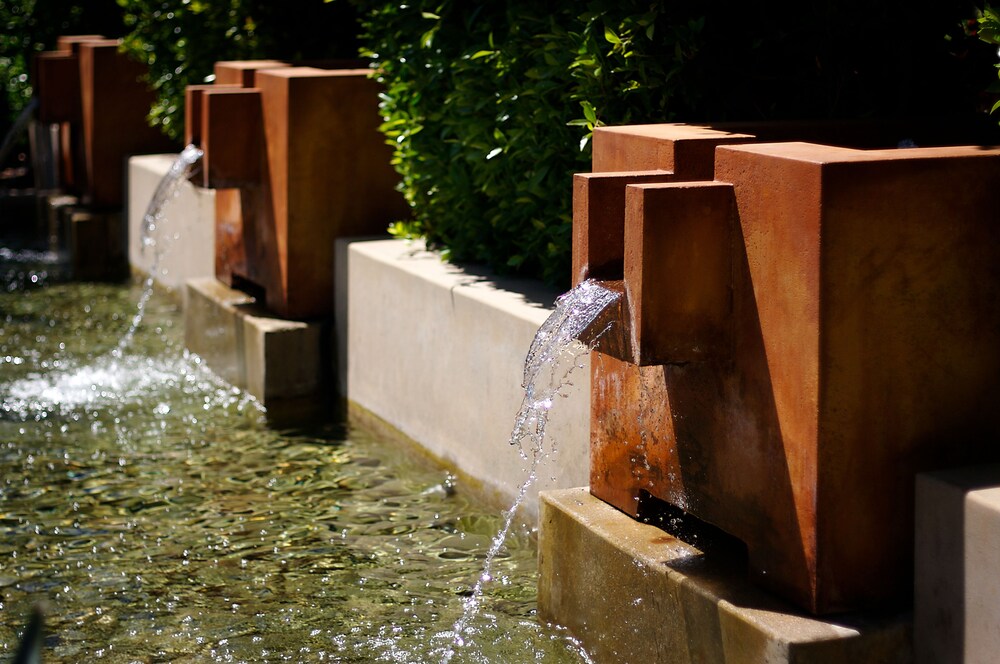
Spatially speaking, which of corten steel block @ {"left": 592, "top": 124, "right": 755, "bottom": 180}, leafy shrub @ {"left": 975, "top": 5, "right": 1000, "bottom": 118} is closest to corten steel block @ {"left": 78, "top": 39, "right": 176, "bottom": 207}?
corten steel block @ {"left": 592, "top": 124, "right": 755, "bottom": 180}

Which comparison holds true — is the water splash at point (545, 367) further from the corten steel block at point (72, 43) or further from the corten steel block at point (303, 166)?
the corten steel block at point (72, 43)

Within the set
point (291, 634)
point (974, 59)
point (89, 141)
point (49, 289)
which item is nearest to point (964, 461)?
point (974, 59)

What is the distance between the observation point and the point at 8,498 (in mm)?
5840

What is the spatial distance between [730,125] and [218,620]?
7.44 feet

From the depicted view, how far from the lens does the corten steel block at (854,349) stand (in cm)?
325

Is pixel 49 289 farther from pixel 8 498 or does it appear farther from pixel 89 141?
pixel 8 498

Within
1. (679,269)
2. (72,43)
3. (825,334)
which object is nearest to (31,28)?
(72,43)

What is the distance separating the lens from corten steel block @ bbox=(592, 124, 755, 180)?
382 centimetres

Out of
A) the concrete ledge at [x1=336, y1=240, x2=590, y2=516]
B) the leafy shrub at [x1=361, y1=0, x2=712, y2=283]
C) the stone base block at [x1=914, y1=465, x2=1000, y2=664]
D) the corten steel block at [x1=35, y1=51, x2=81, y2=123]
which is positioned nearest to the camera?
the stone base block at [x1=914, y1=465, x2=1000, y2=664]

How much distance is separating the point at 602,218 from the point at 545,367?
1227 millimetres

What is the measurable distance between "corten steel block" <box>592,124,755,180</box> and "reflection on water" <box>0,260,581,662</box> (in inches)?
57.0

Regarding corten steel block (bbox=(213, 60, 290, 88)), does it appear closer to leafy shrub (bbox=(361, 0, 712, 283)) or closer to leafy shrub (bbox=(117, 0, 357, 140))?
leafy shrub (bbox=(361, 0, 712, 283))

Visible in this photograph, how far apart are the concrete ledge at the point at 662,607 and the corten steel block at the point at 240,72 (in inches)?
166

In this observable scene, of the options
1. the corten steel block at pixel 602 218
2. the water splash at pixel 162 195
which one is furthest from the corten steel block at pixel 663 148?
the water splash at pixel 162 195
